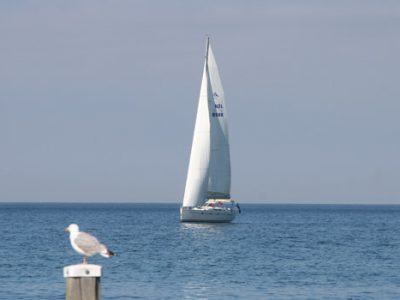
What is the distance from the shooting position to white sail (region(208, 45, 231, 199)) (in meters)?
97.5

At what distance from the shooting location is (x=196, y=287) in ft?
146

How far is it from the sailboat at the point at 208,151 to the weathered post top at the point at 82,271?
83.1 m

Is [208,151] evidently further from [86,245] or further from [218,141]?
[86,245]

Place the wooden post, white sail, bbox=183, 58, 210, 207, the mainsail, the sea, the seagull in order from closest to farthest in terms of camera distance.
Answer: the wooden post
the seagull
the sea
white sail, bbox=183, 58, 210, 207
the mainsail

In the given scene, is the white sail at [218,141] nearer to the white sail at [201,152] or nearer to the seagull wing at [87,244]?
the white sail at [201,152]

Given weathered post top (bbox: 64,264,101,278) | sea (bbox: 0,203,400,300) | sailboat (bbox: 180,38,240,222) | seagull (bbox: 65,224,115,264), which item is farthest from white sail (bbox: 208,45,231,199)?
weathered post top (bbox: 64,264,101,278)

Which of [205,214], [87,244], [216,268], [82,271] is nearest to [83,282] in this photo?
[82,271]

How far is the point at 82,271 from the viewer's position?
14102 millimetres

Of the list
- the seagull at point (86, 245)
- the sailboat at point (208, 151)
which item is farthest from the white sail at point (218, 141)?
the seagull at point (86, 245)

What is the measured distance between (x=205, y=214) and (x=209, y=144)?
7.57 metres

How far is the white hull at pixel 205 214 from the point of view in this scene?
99.9 meters

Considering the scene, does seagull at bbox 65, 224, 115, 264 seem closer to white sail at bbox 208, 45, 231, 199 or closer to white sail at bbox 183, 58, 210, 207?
white sail at bbox 183, 58, 210, 207

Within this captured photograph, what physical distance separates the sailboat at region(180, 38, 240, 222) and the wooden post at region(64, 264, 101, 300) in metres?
83.1

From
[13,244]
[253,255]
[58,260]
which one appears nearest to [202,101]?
[13,244]
